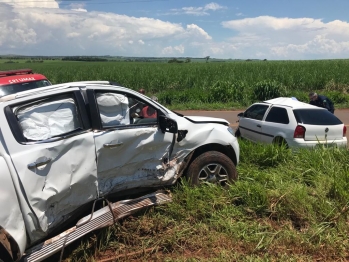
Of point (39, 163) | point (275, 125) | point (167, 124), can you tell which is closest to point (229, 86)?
point (275, 125)

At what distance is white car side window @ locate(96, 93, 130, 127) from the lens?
4316 millimetres

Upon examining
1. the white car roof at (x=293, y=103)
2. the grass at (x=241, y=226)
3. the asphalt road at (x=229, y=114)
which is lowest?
the asphalt road at (x=229, y=114)

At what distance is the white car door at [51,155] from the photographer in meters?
3.39

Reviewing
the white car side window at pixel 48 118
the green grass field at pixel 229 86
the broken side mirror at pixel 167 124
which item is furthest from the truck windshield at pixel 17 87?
the green grass field at pixel 229 86

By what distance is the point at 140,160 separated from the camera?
4.53 meters

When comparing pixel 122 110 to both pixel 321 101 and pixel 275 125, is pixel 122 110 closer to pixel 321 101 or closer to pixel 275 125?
pixel 275 125

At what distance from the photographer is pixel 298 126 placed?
7527 mm

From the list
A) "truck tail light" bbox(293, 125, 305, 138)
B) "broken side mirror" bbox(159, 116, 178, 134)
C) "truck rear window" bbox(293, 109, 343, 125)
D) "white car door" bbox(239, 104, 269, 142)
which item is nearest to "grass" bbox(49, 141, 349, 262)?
"broken side mirror" bbox(159, 116, 178, 134)

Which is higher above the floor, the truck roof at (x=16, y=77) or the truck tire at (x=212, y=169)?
the truck roof at (x=16, y=77)

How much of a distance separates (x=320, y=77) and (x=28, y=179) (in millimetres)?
23409

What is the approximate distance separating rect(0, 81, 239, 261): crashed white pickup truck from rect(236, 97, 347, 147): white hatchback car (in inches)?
109

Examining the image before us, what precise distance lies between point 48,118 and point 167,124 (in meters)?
1.56

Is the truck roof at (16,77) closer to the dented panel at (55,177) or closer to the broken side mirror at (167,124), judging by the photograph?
the broken side mirror at (167,124)

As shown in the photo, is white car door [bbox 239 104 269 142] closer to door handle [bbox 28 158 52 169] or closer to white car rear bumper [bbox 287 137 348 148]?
white car rear bumper [bbox 287 137 348 148]
